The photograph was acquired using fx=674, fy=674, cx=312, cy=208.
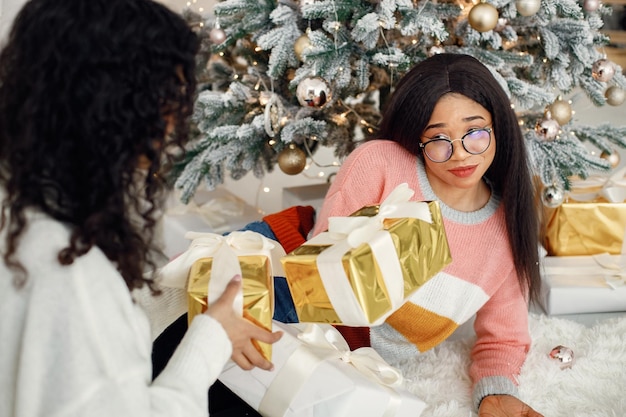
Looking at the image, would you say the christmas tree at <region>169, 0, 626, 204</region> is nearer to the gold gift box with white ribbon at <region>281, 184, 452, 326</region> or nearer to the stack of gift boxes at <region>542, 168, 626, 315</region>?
the stack of gift boxes at <region>542, 168, 626, 315</region>

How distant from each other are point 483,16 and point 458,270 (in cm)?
53

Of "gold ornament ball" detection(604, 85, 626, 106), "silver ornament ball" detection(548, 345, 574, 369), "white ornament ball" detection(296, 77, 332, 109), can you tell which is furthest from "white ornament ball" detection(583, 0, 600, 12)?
"silver ornament ball" detection(548, 345, 574, 369)

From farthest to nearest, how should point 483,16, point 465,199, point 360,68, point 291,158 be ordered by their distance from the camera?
1. point 291,158
2. point 360,68
3. point 483,16
4. point 465,199

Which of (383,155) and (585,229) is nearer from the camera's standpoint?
(383,155)

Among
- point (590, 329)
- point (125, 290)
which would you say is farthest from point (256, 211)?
point (125, 290)

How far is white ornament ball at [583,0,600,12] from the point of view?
154 cm

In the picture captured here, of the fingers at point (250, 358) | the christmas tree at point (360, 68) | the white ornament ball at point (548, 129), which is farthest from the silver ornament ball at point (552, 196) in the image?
the fingers at point (250, 358)

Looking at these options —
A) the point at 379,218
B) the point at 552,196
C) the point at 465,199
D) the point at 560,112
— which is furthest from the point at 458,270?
the point at 560,112

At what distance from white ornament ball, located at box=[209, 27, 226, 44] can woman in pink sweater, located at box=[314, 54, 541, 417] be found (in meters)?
0.51

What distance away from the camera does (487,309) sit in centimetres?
130

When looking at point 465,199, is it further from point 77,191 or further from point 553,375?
point 77,191

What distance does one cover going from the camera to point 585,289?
1.57m

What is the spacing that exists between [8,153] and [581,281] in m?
1.35

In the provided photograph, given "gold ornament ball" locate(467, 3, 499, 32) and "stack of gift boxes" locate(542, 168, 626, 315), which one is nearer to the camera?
"gold ornament ball" locate(467, 3, 499, 32)
